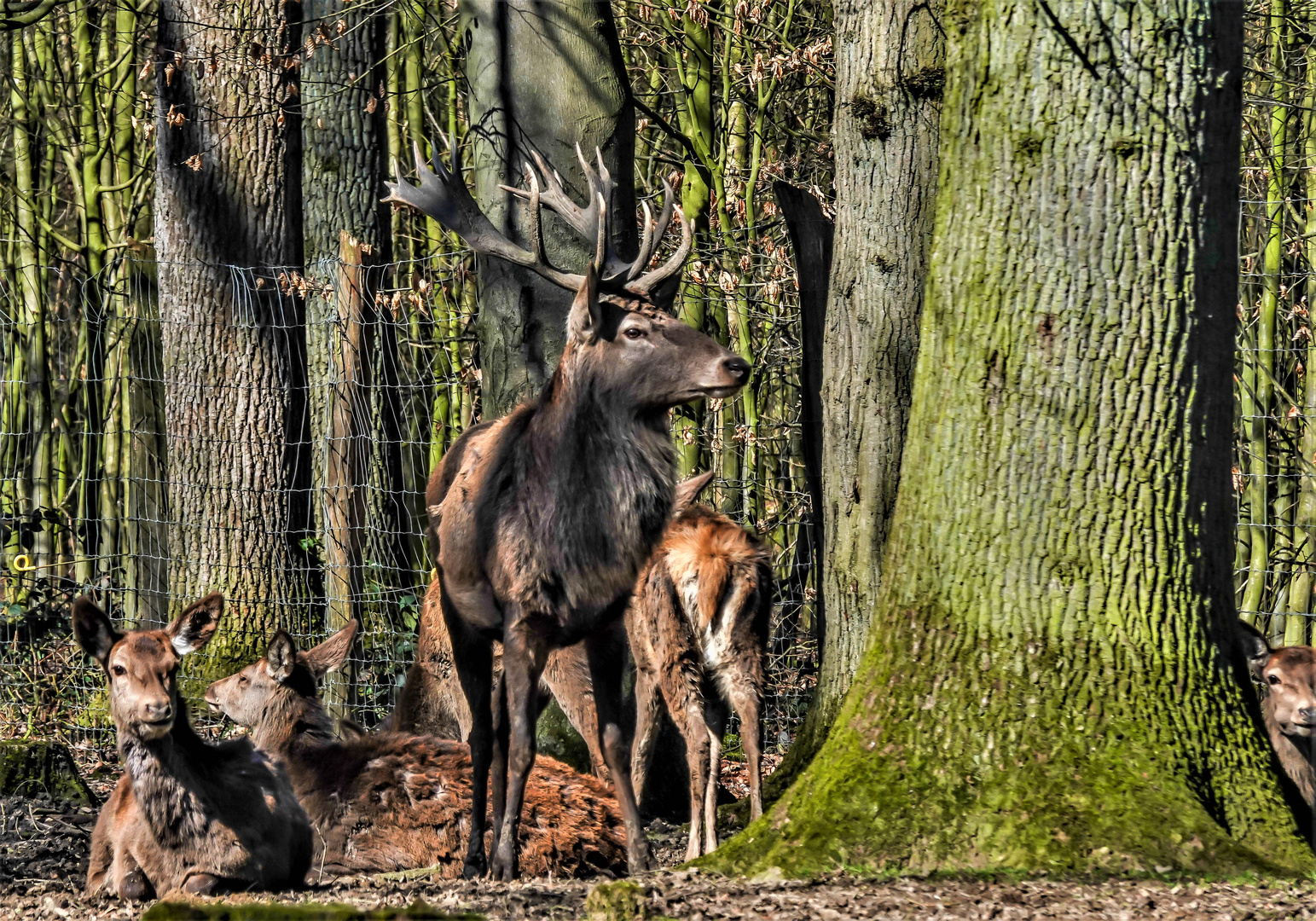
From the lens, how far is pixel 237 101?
10719 mm

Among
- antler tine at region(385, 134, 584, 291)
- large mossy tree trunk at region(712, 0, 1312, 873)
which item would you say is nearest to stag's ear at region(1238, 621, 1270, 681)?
large mossy tree trunk at region(712, 0, 1312, 873)

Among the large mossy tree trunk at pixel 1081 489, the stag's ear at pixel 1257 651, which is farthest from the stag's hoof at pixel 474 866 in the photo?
the stag's ear at pixel 1257 651

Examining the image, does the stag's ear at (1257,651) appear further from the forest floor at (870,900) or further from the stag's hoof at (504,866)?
the stag's hoof at (504,866)

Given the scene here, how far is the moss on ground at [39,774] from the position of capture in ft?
25.2

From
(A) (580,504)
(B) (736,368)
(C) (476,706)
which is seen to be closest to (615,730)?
(C) (476,706)

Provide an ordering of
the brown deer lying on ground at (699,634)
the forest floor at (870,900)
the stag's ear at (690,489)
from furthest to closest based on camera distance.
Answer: the stag's ear at (690,489), the brown deer lying on ground at (699,634), the forest floor at (870,900)

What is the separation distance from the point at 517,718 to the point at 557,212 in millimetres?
2281

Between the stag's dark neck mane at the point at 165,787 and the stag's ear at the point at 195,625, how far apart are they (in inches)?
18.8

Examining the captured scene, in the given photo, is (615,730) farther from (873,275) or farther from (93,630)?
(873,275)

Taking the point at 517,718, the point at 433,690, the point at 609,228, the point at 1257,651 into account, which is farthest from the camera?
the point at 433,690

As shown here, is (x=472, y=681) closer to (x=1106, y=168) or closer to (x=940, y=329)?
(x=940, y=329)

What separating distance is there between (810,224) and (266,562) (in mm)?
4463

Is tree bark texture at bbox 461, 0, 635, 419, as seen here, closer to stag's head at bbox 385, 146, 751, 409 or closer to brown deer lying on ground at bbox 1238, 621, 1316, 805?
stag's head at bbox 385, 146, 751, 409

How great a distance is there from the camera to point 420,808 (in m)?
6.62
